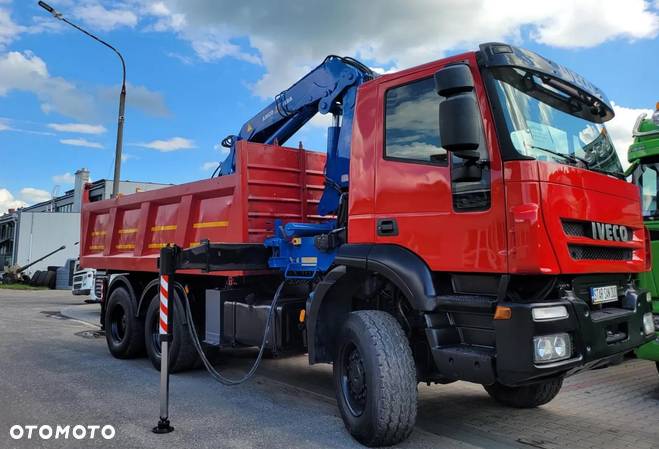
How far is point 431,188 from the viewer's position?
4.18m

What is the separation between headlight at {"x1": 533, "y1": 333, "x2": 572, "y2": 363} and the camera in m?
3.48

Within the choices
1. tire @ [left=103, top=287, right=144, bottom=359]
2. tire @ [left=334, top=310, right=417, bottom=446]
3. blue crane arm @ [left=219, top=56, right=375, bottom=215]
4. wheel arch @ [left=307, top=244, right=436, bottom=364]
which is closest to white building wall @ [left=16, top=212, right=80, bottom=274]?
tire @ [left=103, top=287, right=144, bottom=359]

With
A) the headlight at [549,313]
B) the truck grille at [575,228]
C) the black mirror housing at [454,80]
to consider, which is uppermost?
the black mirror housing at [454,80]

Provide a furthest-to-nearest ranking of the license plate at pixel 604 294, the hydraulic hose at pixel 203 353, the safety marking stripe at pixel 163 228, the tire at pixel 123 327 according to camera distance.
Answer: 1. the tire at pixel 123 327
2. the safety marking stripe at pixel 163 228
3. the hydraulic hose at pixel 203 353
4. the license plate at pixel 604 294

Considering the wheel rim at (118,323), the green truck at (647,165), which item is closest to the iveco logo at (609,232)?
the green truck at (647,165)

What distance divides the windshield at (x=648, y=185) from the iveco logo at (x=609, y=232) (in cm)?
267

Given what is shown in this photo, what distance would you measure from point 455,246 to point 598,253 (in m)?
1.07

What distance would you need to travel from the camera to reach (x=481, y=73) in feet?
13.1

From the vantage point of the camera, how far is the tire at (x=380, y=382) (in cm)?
406

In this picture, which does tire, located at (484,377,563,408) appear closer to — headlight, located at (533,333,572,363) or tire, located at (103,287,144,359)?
headlight, located at (533,333,572,363)

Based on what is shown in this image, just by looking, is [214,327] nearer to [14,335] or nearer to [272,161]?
[272,161]

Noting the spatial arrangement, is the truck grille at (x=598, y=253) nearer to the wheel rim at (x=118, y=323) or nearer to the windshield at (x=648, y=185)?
the windshield at (x=648, y=185)

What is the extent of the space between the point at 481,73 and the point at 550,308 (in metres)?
1.73

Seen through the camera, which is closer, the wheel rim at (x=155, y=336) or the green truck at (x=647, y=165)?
the green truck at (x=647, y=165)
